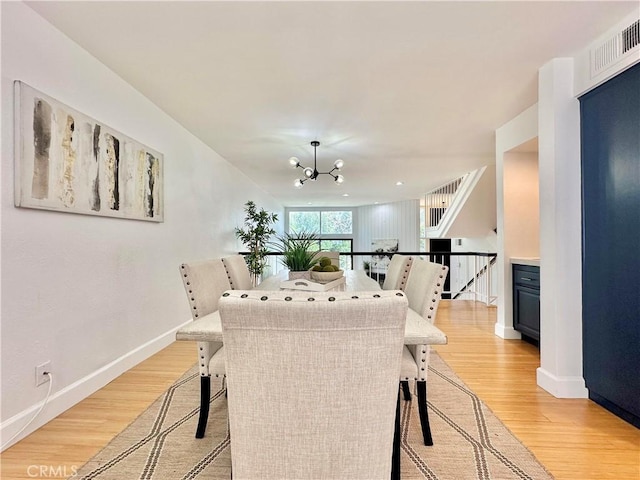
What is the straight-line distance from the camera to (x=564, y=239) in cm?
235

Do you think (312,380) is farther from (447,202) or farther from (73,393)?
(447,202)

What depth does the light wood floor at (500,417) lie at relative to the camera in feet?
5.17

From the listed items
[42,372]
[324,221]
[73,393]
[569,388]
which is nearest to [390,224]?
[324,221]

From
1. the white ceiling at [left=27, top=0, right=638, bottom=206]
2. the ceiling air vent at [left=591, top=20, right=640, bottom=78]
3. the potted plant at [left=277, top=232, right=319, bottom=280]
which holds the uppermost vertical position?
the white ceiling at [left=27, top=0, right=638, bottom=206]

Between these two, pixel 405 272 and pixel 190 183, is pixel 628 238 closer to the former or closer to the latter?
pixel 405 272

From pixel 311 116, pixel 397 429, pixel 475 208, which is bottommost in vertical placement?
pixel 397 429

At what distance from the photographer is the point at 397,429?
1.40 meters

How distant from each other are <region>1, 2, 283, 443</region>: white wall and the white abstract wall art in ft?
0.19

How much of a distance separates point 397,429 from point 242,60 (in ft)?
7.82

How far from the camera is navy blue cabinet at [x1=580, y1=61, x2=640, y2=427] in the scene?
1.93 metres

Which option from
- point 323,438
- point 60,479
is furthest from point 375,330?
point 60,479

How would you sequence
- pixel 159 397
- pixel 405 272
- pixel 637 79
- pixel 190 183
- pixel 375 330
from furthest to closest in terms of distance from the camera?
pixel 190 183 < pixel 405 272 < pixel 159 397 < pixel 637 79 < pixel 375 330

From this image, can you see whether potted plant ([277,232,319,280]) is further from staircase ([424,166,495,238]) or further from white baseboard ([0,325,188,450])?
staircase ([424,166,495,238])

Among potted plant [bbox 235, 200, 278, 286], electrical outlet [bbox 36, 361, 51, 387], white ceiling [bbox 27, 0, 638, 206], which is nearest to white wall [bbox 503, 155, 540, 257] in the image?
white ceiling [bbox 27, 0, 638, 206]
